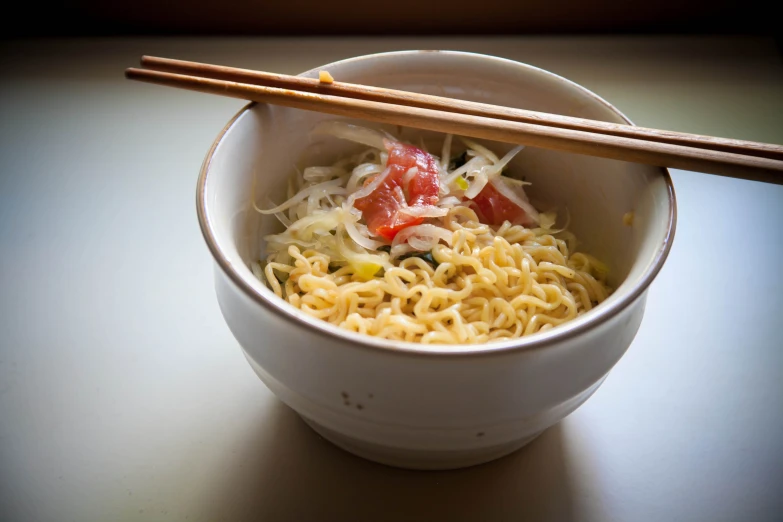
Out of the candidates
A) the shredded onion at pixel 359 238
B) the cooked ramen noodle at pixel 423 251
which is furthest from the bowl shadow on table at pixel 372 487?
the shredded onion at pixel 359 238

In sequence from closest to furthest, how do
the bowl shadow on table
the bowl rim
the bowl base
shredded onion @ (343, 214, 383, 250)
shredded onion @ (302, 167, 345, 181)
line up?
1. the bowl rim
2. the bowl base
3. the bowl shadow on table
4. shredded onion @ (343, 214, 383, 250)
5. shredded onion @ (302, 167, 345, 181)

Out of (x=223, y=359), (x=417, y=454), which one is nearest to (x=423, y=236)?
(x=417, y=454)

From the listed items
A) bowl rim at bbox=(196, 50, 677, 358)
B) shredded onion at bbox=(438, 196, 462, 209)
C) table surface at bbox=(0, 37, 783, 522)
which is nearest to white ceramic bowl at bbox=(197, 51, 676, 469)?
bowl rim at bbox=(196, 50, 677, 358)

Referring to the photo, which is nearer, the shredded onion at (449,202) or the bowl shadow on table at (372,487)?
the bowl shadow on table at (372,487)

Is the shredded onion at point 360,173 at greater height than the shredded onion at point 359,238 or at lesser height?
greater

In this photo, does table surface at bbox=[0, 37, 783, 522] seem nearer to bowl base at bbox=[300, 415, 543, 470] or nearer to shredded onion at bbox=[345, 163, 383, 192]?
bowl base at bbox=[300, 415, 543, 470]

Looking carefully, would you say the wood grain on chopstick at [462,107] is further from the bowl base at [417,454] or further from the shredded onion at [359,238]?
the bowl base at [417,454]

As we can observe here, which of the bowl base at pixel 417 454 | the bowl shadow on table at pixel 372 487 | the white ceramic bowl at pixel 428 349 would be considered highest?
the white ceramic bowl at pixel 428 349
